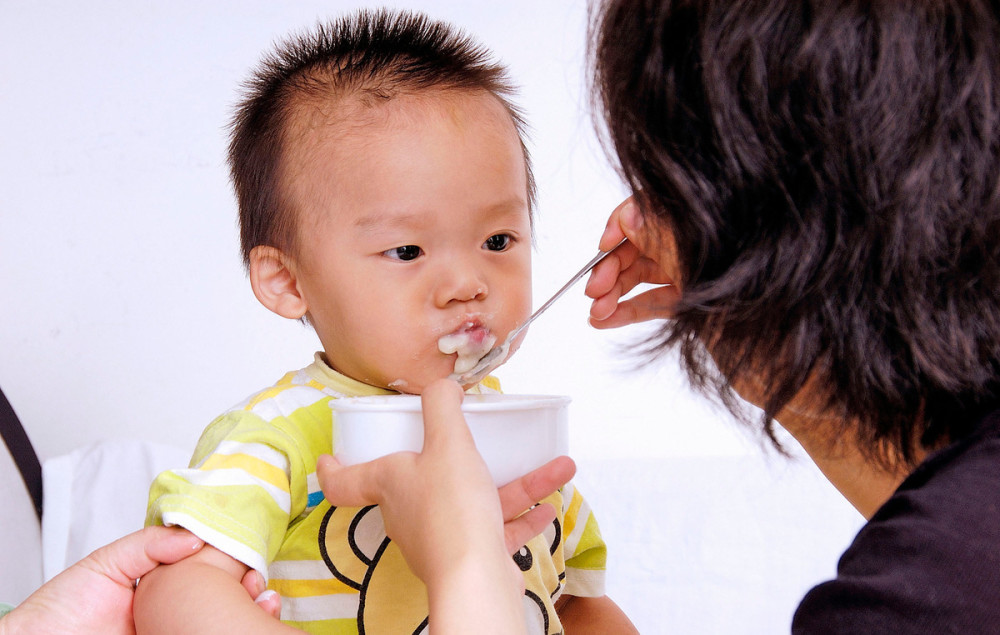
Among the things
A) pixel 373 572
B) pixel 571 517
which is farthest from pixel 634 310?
pixel 373 572

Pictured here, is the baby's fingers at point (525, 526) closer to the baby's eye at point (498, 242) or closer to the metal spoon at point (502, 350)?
the metal spoon at point (502, 350)

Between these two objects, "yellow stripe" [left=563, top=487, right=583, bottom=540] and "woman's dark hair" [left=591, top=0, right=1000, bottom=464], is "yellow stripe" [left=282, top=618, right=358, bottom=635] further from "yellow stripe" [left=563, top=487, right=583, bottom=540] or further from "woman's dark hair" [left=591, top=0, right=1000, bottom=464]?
"woman's dark hair" [left=591, top=0, right=1000, bottom=464]

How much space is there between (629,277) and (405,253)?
0.24 m

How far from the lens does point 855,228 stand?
0.66m

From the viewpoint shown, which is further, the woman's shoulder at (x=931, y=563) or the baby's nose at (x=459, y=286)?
the baby's nose at (x=459, y=286)

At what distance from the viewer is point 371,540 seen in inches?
34.7

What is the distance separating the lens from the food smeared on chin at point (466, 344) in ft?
2.93

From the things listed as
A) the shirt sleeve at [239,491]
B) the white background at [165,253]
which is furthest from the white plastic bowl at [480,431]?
the white background at [165,253]

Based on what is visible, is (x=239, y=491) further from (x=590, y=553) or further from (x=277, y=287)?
(x=590, y=553)

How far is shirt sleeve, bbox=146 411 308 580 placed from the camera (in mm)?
780

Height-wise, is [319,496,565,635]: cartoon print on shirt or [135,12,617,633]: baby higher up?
[135,12,617,633]: baby

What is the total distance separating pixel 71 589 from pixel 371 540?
0.31 meters

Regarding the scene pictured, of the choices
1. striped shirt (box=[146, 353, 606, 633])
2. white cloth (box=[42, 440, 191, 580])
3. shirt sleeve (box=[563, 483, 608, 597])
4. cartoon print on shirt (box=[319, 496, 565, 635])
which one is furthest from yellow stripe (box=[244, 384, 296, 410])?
white cloth (box=[42, 440, 191, 580])

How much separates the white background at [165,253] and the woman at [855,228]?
3.05 ft
